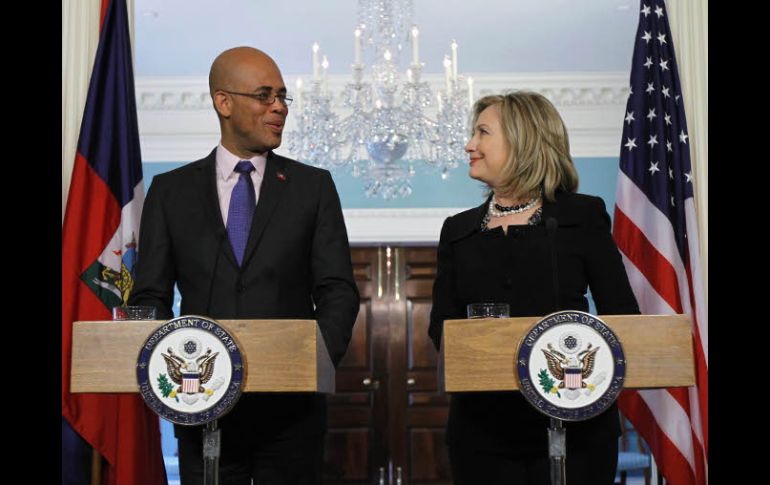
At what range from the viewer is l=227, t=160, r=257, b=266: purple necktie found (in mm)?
2238

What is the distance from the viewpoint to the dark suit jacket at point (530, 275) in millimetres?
2182

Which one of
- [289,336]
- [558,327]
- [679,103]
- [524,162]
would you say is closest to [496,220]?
[524,162]

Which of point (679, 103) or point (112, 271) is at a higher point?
point (679, 103)

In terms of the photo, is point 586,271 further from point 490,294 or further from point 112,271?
point 112,271

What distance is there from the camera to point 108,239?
133 inches

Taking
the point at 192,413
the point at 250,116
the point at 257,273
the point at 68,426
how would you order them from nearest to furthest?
1. the point at 192,413
2. the point at 257,273
3. the point at 250,116
4. the point at 68,426

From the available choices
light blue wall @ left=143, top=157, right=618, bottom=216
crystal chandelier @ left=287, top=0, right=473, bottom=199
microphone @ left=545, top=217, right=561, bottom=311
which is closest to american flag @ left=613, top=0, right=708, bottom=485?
microphone @ left=545, top=217, right=561, bottom=311

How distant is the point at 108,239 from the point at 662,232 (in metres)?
2.12

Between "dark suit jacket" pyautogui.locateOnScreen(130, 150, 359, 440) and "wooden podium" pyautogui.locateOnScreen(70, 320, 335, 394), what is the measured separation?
273 mm

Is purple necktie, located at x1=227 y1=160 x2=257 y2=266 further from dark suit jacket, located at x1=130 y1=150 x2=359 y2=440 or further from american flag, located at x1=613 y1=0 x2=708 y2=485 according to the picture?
american flag, located at x1=613 y1=0 x2=708 y2=485

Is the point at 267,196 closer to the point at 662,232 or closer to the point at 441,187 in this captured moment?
the point at 662,232

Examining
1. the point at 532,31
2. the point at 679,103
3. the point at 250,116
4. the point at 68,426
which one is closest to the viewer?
the point at 250,116

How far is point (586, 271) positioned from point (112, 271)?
183 centimetres

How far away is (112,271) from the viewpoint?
335 centimetres
